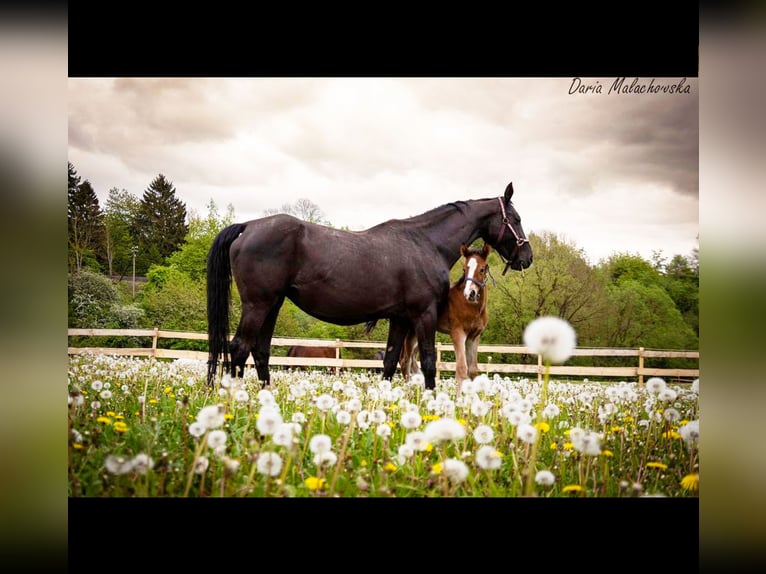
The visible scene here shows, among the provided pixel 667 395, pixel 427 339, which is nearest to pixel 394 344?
pixel 427 339

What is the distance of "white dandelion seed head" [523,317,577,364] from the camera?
1906mm

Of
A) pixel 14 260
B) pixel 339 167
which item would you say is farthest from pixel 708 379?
pixel 14 260

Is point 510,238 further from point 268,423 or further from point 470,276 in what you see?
point 268,423

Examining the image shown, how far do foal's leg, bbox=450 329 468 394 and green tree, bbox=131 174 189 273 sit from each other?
2.88m

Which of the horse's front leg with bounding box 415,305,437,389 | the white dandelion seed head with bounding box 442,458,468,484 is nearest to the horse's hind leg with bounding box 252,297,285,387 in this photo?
the horse's front leg with bounding box 415,305,437,389

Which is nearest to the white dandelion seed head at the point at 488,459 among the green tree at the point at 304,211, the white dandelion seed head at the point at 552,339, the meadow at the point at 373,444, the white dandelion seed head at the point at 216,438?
the meadow at the point at 373,444

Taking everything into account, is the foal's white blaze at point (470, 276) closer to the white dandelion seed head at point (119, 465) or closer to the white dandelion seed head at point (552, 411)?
the white dandelion seed head at point (552, 411)

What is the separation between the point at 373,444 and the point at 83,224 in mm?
2666

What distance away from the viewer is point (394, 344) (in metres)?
4.80

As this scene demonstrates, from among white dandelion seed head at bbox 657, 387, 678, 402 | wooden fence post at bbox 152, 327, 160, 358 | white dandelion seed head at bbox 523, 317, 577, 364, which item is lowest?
white dandelion seed head at bbox 657, 387, 678, 402

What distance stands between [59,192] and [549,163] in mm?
3368

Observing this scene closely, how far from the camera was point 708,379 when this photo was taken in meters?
2.63

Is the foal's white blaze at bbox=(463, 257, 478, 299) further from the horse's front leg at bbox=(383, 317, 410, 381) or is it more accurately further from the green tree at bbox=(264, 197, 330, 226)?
the green tree at bbox=(264, 197, 330, 226)
